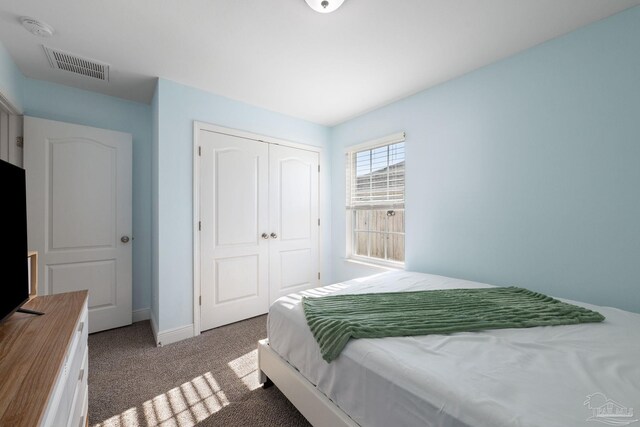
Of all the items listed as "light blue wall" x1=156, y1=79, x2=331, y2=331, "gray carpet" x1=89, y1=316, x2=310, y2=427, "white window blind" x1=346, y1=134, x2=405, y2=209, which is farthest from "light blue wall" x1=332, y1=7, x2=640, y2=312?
"light blue wall" x1=156, y1=79, x2=331, y2=331

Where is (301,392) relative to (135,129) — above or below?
below

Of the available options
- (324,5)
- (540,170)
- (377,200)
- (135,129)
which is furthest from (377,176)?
(135,129)

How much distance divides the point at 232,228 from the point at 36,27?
2.05 meters

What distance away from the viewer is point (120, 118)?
2941 mm

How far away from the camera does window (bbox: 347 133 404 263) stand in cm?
304

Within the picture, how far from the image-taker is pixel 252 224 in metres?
3.06

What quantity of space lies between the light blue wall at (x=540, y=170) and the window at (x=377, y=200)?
0.24 meters

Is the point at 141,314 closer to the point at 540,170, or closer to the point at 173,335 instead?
the point at 173,335

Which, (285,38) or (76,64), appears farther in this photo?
(76,64)

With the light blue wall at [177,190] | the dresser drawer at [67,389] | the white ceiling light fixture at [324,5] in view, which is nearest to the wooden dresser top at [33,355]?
the dresser drawer at [67,389]

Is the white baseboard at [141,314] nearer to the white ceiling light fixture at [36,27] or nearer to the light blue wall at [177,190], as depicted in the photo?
the light blue wall at [177,190]

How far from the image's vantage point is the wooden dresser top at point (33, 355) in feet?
2.13

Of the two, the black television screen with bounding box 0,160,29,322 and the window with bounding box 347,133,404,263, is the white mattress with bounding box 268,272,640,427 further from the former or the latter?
the window with bounding box 347,133,404,263

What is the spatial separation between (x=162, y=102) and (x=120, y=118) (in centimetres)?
89
